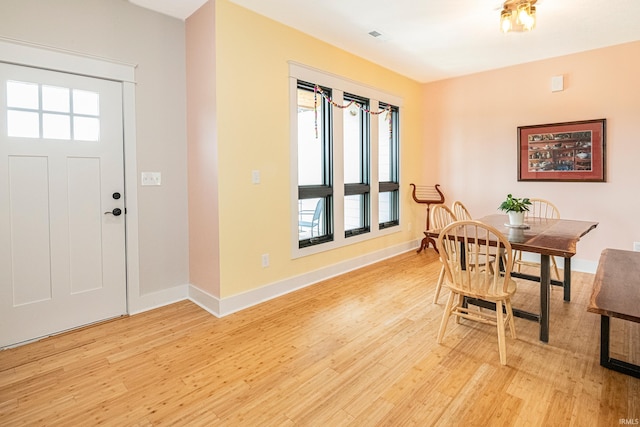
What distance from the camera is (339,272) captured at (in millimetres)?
4031

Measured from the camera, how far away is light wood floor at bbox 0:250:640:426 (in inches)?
66.6

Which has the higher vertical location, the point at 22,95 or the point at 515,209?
the point at 22,95

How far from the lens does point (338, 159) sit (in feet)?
13.1

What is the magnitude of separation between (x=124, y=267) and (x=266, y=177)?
1444 mm

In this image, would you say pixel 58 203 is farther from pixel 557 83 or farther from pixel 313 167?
pixel 557 83

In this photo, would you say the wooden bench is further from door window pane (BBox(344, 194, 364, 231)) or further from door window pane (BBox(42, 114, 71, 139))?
door window pane (BBox(42, 114, 71, 139))

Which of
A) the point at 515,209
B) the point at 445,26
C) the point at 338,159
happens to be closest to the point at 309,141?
the point at 338,159

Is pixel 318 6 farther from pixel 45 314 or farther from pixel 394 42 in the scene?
pixel 45 314

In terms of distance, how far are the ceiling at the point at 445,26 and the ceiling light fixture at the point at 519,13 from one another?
0.12 metres

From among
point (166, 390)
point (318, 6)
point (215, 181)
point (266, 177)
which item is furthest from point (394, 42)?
point (166, 390)

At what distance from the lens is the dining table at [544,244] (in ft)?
7.22

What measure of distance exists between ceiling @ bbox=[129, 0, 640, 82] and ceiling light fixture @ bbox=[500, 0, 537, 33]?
0.12m

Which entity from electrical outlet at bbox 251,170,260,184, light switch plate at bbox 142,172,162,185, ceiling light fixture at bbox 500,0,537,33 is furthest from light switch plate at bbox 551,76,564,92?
light switch plate at bbox 142,172,162,185

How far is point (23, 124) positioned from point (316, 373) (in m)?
2.62
